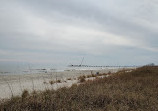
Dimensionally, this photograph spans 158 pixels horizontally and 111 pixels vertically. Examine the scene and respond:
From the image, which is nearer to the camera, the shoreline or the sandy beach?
the shoreline

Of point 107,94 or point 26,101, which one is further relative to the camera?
point 107,94

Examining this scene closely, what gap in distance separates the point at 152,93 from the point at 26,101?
4804mm

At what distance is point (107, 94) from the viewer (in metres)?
6.54

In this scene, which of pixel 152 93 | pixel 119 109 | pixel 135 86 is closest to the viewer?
pixel 119 109

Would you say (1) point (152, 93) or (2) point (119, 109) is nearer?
(2) point (119, 109)

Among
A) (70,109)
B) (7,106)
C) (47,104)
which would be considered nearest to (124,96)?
(70,109)

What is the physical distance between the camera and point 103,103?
5.91 meters

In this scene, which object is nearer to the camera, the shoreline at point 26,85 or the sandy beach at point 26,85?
the shoreline at point 26,85

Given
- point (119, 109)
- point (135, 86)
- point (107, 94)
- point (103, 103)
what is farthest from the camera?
point (135, 86)

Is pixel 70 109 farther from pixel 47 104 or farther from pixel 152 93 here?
pixel 152 93

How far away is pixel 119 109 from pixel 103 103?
866mm

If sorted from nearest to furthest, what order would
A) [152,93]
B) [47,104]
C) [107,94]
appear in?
[47,104] → [107,94] → [152,93]

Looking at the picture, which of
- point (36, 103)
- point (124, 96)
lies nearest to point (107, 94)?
point (124, 96)

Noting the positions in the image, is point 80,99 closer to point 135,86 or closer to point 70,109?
point 70,109
